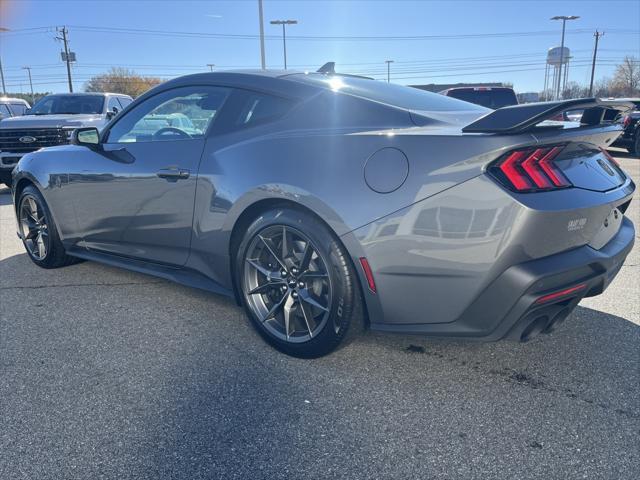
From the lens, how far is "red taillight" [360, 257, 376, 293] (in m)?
2.38

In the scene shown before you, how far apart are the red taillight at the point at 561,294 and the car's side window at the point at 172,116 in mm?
2054

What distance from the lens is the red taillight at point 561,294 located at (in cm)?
215

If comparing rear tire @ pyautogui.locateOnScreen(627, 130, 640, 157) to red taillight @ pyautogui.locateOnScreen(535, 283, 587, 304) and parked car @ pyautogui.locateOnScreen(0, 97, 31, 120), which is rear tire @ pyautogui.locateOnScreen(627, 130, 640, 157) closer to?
red taillight @ pyautogui.locateOnScreen(535, 283, 587, 304)

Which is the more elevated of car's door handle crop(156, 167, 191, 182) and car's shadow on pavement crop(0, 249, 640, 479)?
car's door handle crop(156, 167, 191, 182)

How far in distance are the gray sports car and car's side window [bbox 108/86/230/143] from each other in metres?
0.01

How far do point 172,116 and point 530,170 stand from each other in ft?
7.74

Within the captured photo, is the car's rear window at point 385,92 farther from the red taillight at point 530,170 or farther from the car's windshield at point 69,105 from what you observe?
the car's windshield at point 69,105

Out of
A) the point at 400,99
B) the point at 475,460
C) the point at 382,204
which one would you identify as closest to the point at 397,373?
the point at 475,460

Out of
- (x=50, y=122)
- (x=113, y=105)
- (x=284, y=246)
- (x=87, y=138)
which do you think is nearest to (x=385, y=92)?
(x=284, y=246)

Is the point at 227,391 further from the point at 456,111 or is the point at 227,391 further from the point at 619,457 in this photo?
the point at 456,111

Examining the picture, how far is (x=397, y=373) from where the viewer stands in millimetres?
2643

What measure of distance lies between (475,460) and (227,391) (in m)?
1.17

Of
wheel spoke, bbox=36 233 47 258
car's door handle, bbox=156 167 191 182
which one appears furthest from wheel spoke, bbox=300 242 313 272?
wheel spoke, bbox=36 233 47 258

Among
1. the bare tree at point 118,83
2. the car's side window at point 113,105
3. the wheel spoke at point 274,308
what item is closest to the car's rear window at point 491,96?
the car's side window at point 113,105
